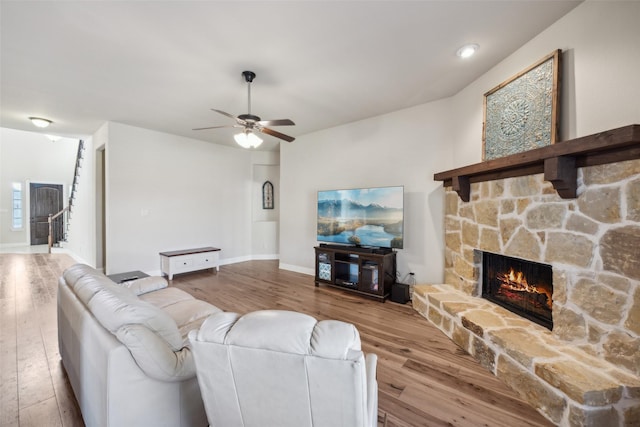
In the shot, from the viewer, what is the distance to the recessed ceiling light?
2.25 meters

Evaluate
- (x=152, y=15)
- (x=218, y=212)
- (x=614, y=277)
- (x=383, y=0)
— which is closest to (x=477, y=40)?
(x=383, y=0)

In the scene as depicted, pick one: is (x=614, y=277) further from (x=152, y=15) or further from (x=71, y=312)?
(x=152, y=15)

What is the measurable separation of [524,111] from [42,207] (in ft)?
40.0

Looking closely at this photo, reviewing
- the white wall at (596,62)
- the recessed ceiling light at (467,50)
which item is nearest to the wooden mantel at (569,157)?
the white wall at (596,62)

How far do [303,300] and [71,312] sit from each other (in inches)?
93.1

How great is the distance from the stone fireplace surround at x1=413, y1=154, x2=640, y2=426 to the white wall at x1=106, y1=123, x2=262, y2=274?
479 cm

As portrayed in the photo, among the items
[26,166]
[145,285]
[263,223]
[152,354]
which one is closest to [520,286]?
[152,354]

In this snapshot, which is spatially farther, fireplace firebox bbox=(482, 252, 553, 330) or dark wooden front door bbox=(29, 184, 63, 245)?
A: dark wooden front door bbox=(29, 184, 63, 245)

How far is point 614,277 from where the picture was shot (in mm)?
1578

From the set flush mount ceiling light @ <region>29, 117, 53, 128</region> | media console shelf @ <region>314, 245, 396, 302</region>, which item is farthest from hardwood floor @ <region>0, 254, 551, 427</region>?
flush mount ceiling light @ <region>29, 117, 53, 128</region>

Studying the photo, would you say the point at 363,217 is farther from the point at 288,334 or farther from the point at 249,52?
the point at 288,334

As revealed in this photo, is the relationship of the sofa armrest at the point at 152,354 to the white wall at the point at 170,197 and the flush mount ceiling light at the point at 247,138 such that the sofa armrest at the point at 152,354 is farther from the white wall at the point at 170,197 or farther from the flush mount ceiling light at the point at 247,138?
the white wall at the point at 170,197

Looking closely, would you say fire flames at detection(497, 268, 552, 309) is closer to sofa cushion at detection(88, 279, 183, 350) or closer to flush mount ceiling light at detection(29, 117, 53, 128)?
sofa cushion at detection(88, 279, 183, 350)

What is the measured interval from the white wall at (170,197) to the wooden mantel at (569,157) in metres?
4.96
